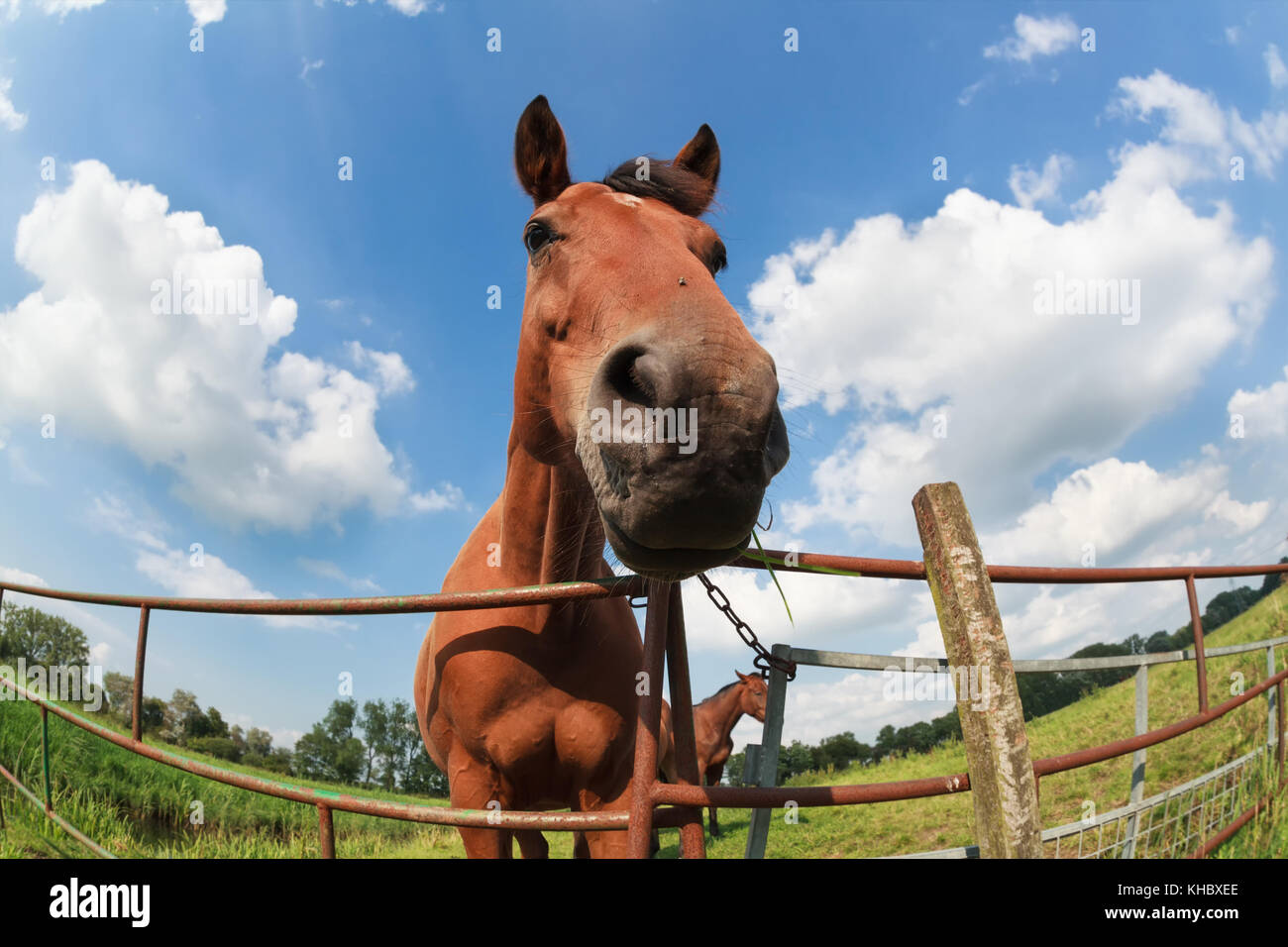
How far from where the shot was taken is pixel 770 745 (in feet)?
6.86

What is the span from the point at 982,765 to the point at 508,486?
2.16 meters

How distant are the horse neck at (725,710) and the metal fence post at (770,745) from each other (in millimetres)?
10395

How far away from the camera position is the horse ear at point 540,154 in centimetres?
288

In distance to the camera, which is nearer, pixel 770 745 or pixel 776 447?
pixel 776 447

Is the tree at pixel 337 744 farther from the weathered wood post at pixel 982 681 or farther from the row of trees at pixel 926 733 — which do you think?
the weathered wood post at pixel 982 681

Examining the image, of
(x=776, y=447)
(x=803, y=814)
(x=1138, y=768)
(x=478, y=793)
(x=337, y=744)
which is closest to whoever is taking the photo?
(x=776, y=447)

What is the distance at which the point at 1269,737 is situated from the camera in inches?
188

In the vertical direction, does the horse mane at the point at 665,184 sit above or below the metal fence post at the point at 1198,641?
above

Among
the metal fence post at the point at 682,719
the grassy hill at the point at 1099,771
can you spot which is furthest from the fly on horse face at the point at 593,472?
the grassy hill at the point at 1099,771

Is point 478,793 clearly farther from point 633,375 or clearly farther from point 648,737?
point 633,375

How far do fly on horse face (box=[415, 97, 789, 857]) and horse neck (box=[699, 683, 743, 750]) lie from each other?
922 centimetres

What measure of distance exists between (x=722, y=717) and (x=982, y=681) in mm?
11143

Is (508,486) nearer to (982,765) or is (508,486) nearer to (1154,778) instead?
(982,765)

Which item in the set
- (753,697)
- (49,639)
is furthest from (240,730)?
(753,697)
